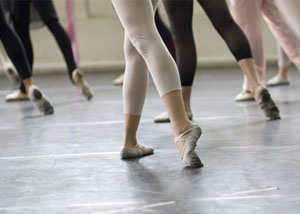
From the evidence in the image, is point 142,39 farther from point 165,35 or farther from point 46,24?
point 165,35

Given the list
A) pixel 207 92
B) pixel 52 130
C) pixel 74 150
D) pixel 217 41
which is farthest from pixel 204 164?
pixel 217 41

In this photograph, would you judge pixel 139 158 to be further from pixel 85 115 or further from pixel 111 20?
pixel 111 20

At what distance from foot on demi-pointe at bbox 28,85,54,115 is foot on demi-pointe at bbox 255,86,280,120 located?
1.24 meters

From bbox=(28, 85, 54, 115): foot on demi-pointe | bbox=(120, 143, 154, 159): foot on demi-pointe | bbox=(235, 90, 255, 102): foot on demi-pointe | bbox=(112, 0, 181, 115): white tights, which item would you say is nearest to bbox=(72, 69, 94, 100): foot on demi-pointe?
bbox=(28, 85, 54, 115): foot on demi-pointe

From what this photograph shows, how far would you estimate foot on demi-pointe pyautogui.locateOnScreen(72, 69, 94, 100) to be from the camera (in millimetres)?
3895

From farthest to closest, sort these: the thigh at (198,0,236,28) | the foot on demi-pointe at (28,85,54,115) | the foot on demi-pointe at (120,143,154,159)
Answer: the foot on demi-pointe at (28,85,54,115), the thigh at (198,0,236,28), the foot on demi-pointe at (120,143,154,159)

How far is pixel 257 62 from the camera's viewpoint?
131 inches

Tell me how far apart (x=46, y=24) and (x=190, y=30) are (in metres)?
1.33

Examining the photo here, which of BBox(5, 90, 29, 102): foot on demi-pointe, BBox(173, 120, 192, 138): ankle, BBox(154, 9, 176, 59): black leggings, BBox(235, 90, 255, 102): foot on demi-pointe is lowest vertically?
BBox(5, 90, 29, 102): foot on demi-pointe

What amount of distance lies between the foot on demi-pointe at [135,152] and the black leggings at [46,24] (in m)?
1.81

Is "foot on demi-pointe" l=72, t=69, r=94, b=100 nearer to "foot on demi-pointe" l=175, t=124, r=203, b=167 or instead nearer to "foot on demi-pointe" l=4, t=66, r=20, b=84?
"foot on demi-pointe" l=4, t=66, r=20, b=84

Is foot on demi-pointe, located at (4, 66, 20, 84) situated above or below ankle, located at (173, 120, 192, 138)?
below

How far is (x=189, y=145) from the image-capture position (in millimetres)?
1911

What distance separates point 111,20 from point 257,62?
10.2 ft
